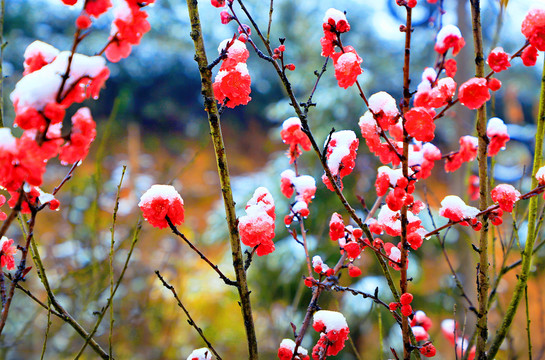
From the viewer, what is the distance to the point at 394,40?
9.20m

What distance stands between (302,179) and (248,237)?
0.90 feet

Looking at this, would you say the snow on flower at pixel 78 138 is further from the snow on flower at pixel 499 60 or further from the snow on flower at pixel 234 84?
the snow on flower at pixel 499 60

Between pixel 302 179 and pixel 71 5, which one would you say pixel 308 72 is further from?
pixel 71 5

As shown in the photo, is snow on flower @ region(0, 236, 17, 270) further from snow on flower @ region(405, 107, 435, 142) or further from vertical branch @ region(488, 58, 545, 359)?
vertical branch @ region(488, 58, 545, 359)

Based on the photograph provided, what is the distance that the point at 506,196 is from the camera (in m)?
0.70

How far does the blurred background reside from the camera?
3.41 m

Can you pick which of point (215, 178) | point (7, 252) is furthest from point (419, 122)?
point (215, 178)

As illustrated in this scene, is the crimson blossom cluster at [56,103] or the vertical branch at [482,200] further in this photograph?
the vertical branch at [482,200]

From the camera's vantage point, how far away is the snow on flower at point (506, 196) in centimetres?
69

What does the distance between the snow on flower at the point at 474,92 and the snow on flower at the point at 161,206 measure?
52 centimetres

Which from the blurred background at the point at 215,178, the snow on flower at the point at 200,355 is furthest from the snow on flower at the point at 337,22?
the blurred background at the point at 215,178

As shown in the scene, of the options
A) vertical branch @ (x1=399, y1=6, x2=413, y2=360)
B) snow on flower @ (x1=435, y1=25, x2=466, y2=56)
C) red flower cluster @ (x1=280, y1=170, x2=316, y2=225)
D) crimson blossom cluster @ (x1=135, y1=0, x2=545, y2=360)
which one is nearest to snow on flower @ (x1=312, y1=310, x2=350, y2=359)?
crimson blossom cluster @ (x1=135, y1=0, x2=545, y2=360)

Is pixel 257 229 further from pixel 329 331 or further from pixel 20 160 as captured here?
pixel 20 160

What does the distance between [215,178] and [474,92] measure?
374 inches
